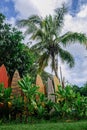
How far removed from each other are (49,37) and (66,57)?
6.51 feet

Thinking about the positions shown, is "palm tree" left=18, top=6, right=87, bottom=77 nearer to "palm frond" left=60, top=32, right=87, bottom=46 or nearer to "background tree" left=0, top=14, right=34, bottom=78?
"palm frond" left=60, top=32, right=87, bottom=46

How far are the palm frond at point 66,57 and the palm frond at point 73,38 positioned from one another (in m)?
0.87

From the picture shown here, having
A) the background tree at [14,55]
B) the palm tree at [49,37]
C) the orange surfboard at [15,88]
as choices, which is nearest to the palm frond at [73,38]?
the palm tree at [49,37]

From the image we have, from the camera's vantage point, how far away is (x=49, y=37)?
2412 cm

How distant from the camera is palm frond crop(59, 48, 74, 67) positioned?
935 inches

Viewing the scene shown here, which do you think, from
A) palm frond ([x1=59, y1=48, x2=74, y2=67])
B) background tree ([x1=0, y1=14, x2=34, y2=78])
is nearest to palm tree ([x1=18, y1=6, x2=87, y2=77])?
palm frond ([x1=59, y1=48, x2=74, y2=67])

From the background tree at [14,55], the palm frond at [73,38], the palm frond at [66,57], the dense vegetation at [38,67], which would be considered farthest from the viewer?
the palm frond at [66,57]

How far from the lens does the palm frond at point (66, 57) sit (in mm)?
23750

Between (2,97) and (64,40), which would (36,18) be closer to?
(64,40)

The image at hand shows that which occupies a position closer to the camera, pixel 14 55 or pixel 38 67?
pixel 14 55

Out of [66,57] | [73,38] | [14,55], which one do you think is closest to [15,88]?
[14,55]

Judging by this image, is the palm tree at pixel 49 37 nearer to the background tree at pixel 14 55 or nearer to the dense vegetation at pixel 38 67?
the dense vegetation at pixel 38 67

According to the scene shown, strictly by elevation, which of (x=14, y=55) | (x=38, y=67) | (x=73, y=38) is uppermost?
(x=73, y=38)

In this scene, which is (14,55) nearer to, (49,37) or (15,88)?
(15,88)
